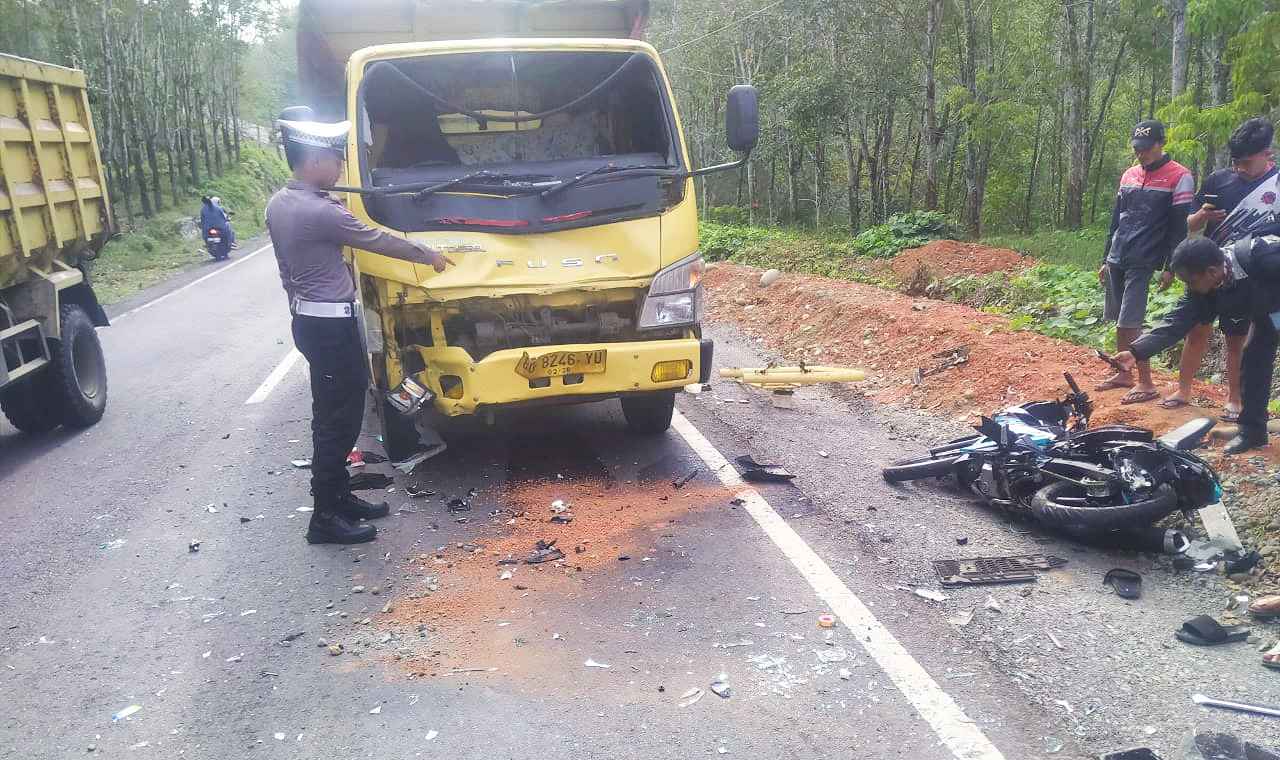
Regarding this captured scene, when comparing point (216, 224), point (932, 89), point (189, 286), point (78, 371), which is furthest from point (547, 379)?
point (216, 224)

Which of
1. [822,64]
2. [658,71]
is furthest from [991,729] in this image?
[822,64]

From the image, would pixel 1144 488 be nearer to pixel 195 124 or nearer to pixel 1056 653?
pixel 1056 653

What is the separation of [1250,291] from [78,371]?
8.55 m

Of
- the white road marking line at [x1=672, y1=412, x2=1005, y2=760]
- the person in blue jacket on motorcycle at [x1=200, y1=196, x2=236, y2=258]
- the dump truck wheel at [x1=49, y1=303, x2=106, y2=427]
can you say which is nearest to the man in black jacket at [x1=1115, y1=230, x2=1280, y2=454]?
the white road marking line at [x1=672, y1=412, x2=1005, y2=760]

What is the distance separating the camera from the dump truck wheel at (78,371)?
715cm

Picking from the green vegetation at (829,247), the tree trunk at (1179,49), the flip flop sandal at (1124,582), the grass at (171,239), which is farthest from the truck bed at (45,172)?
the tree trunk at (1179,49)

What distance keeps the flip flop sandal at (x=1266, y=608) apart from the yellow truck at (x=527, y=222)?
116 inches

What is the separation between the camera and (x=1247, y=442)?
4.87 metres

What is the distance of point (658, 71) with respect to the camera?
590cm

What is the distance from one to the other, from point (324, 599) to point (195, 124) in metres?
41.9

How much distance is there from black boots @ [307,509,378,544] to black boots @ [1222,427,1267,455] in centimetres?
473

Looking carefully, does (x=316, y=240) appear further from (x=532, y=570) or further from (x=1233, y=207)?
(x=1233, y=207)

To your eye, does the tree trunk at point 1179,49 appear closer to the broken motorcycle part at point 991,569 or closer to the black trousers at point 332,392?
the broken motorcycle part at point 991,569

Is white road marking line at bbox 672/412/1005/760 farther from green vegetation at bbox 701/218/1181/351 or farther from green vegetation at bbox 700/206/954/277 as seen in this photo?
green vegetation at bbox 700/206/954/277
